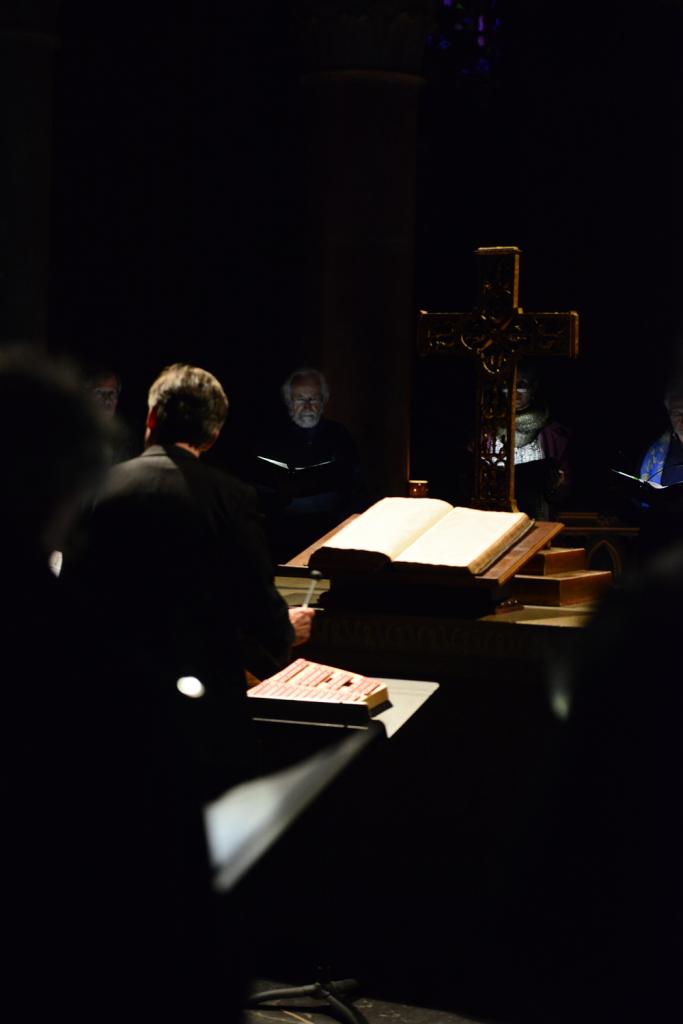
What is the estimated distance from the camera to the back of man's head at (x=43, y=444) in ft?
4.41

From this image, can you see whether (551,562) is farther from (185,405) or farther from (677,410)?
(677,410)

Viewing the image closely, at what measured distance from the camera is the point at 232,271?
34.7 feet

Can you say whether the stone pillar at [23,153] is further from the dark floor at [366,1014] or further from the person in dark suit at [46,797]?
the person in dark suit at [46,797]

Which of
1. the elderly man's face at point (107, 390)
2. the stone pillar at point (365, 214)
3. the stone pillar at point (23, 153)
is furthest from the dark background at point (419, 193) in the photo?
the elderly man's face at point (107, 390)

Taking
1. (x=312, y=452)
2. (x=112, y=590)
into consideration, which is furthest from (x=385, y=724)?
(x=312, y=452)

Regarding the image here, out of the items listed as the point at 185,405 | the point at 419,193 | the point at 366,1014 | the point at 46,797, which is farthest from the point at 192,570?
the point at 419,193

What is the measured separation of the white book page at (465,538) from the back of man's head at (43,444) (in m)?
2.15

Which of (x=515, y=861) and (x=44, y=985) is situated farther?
(x=44, y=985)

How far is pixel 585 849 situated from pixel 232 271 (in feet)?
32.1

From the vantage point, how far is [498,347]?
4137 millimetres

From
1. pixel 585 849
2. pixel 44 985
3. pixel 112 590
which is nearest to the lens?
pixel 585 849

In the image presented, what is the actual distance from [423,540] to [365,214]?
4.95 metres

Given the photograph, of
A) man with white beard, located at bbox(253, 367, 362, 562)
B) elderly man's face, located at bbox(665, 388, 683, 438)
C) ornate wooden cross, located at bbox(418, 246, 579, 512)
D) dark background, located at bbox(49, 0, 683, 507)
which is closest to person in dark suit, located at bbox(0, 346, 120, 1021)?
ornate wooden cross, located at bbox(418, 246, 579, 512)

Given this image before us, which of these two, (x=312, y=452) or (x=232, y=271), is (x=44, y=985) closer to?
(x=312, y=452)
